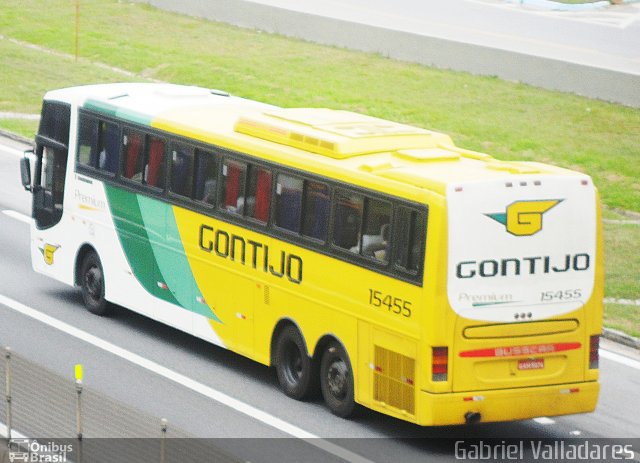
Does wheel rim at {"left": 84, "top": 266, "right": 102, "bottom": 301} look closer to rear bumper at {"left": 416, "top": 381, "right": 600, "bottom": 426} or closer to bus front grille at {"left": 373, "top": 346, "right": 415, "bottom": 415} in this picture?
bus front grille at {"left": 373, "top": 346, "right": 415, "bottom": 415}

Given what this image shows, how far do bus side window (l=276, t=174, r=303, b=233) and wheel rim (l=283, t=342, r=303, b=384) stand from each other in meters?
1.38

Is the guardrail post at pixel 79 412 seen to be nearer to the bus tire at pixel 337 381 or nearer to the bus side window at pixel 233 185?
the bus tire at pixel 337 381

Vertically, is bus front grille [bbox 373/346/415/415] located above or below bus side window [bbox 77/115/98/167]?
below

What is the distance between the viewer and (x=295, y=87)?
121 feet

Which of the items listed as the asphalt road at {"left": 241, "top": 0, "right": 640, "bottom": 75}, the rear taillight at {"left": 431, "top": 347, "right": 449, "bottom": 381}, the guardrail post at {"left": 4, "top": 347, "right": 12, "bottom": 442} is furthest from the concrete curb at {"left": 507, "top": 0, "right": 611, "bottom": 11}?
the guardrail post at {"left": 4, "top": 347, "right": 12, "bottom": 442}

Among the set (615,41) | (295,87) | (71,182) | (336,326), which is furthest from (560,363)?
(615,41)

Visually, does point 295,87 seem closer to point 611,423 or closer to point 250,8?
point 250,8

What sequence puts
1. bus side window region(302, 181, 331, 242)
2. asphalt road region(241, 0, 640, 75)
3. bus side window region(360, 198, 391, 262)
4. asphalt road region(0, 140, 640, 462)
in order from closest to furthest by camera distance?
bus side window region(360, 198, 391, 262) → asphalt road region(0, 140, 640, 462) → bus side window region(302, 181, 331, 242) → asphalt road region(241, 0, 640, 75)

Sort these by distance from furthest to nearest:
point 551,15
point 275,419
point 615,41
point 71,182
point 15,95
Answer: point 551,15 < point 615,41 < point 15,95 < point 71,182 < point 275,419

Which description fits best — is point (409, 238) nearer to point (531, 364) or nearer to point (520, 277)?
point (520, 277)

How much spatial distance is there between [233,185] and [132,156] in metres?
2.20

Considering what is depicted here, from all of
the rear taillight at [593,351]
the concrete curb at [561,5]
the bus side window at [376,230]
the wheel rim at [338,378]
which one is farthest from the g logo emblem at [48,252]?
the concrete curb at [561,5]

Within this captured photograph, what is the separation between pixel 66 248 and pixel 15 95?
56.3 feet

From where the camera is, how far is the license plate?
48.8 ft
